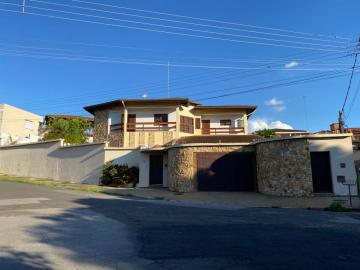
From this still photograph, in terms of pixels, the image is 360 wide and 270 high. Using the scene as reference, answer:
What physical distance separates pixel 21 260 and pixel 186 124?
2285cm

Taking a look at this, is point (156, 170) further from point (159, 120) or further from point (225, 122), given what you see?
point (225, 122)

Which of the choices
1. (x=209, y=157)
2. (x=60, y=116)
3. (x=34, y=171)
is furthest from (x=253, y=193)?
(x=60, y=116)

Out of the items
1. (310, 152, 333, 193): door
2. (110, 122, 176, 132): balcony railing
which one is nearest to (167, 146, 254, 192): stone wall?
(310, 152, 333, 193): door

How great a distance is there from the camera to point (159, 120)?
1059 inches

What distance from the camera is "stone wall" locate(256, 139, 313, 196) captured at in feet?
55.8

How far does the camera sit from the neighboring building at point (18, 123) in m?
42.8

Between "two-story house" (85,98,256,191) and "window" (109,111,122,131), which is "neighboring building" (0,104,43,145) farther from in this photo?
"two-story house" (85,98,256,191)

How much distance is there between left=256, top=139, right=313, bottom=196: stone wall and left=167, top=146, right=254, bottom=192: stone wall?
222cm

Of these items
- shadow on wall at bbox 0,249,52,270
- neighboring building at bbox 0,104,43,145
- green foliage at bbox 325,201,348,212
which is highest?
neighboring building at bbox 0,104,43,145

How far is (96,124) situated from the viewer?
28875mm

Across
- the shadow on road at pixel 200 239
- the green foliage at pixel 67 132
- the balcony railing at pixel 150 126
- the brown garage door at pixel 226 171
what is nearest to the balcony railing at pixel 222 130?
the balcony railing at pixel 150 126

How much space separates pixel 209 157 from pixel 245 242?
→ 13.7 m

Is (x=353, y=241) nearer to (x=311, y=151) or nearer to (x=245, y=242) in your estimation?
(x=245, y=242)

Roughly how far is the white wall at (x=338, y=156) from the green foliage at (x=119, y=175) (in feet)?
40.2
